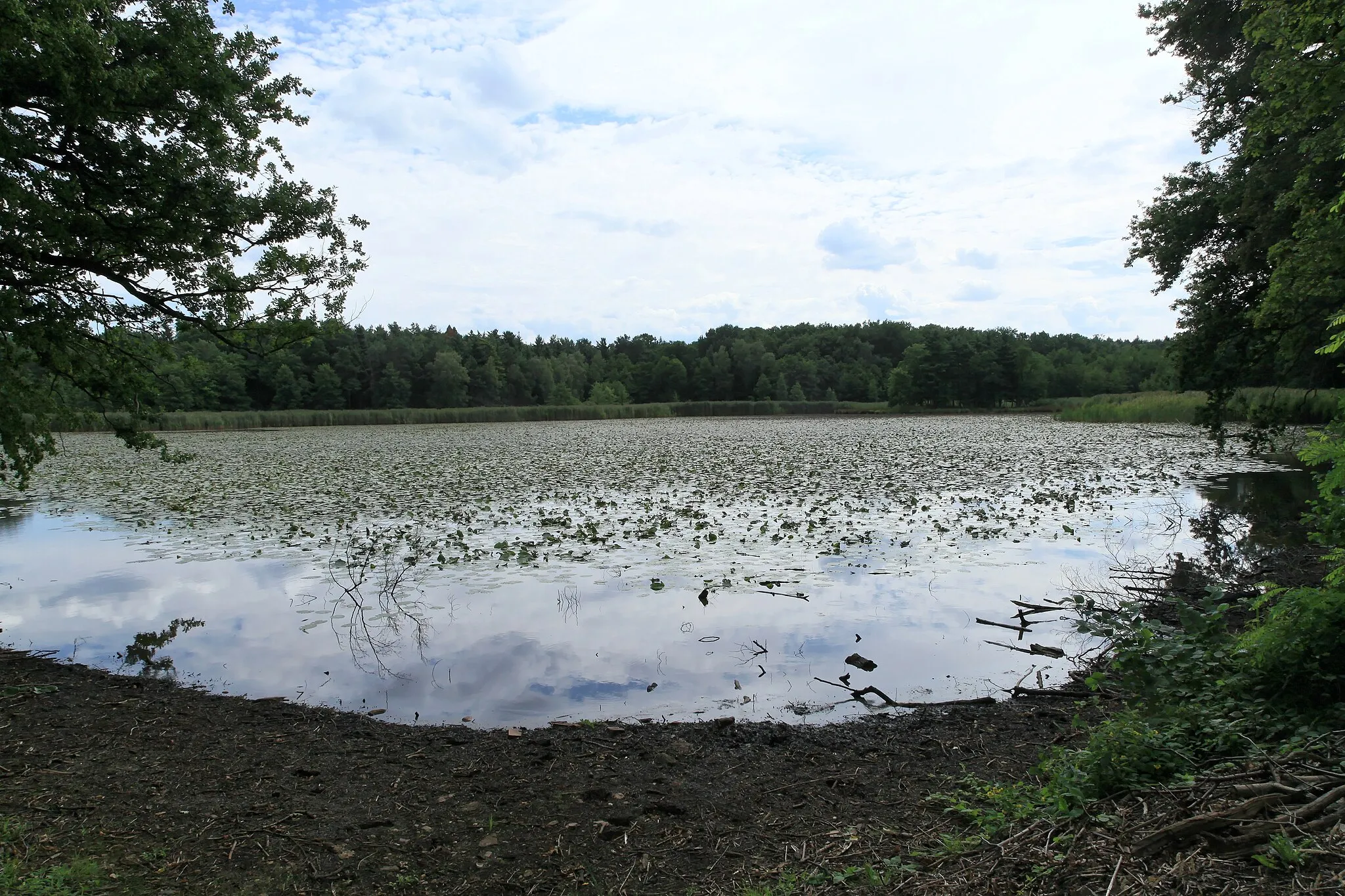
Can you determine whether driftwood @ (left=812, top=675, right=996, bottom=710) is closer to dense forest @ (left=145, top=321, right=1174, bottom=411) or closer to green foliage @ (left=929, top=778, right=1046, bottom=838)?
green foliage @ (left=929, top=778, right=1046, bottom=838)

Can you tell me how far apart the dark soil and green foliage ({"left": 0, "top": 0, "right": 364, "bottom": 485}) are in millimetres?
4409

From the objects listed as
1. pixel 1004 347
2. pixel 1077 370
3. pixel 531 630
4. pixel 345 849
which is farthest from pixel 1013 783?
pixel 1077 370

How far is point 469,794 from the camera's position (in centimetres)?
486

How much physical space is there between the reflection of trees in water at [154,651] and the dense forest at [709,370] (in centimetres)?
6457

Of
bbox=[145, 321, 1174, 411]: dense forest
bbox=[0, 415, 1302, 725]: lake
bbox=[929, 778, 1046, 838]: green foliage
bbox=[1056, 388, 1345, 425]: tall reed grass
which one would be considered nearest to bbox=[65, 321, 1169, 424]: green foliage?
bbox=[145, 321, 1174, 411]: dense forest

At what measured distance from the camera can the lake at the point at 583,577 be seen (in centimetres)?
708

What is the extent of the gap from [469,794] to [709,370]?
124214mm

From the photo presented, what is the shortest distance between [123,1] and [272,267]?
9.91ft

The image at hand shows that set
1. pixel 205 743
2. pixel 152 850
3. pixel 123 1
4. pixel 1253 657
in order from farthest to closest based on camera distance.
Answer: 1. pixel 123 1
2. pixel 205 743
3. pixel 1253 657
4. pixel 152 850

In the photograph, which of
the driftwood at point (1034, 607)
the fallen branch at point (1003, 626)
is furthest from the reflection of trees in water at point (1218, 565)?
the fallen branch at point (1003, 626)

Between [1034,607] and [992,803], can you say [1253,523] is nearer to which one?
[1034,607]

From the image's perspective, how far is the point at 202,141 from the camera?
877 cm

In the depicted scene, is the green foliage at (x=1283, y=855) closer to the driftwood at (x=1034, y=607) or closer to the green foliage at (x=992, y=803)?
the green foliage at (x=992, y=803)

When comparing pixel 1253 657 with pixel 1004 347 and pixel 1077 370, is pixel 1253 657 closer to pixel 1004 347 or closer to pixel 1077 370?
pixel 1004 347
